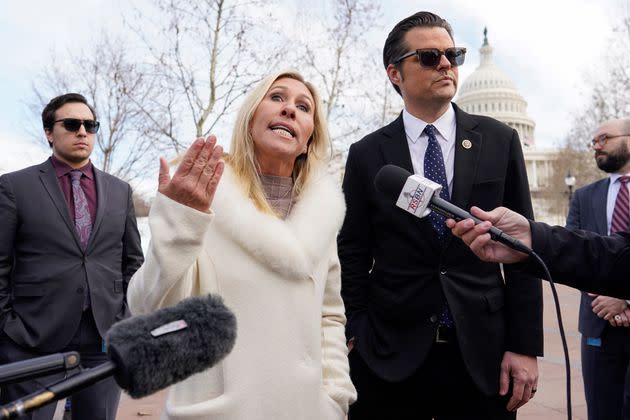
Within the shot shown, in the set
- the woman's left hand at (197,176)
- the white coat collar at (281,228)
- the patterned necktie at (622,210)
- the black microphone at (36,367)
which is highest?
the patterned necktie at (622,210)

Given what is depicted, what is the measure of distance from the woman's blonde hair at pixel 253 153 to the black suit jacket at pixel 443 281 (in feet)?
0.94

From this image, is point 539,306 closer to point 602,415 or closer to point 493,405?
point 493,405

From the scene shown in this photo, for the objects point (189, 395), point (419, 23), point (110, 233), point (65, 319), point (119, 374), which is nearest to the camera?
point (119, 374)

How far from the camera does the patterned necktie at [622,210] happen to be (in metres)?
4.11

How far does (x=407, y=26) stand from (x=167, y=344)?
2.33 m

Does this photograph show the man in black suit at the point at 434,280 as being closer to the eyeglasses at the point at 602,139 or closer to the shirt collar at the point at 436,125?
the shirt collar at the point at 436,125

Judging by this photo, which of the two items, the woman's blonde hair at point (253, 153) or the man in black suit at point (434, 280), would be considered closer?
the woman's blonde hair at point (253, 153)

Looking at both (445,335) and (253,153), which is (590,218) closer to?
(445,335)

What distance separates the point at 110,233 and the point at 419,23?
2265 mm

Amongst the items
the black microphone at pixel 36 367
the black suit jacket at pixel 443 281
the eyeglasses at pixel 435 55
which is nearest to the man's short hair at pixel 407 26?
the eyeglasses at pixel 435 55

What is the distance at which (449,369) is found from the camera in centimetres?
250

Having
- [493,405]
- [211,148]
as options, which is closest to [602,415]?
[493,405]

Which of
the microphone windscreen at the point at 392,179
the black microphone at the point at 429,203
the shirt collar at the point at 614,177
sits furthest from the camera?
the shirt collar at the point at 614,177

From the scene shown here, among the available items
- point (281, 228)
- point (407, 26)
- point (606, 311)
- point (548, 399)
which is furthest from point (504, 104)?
point (281, 228)
